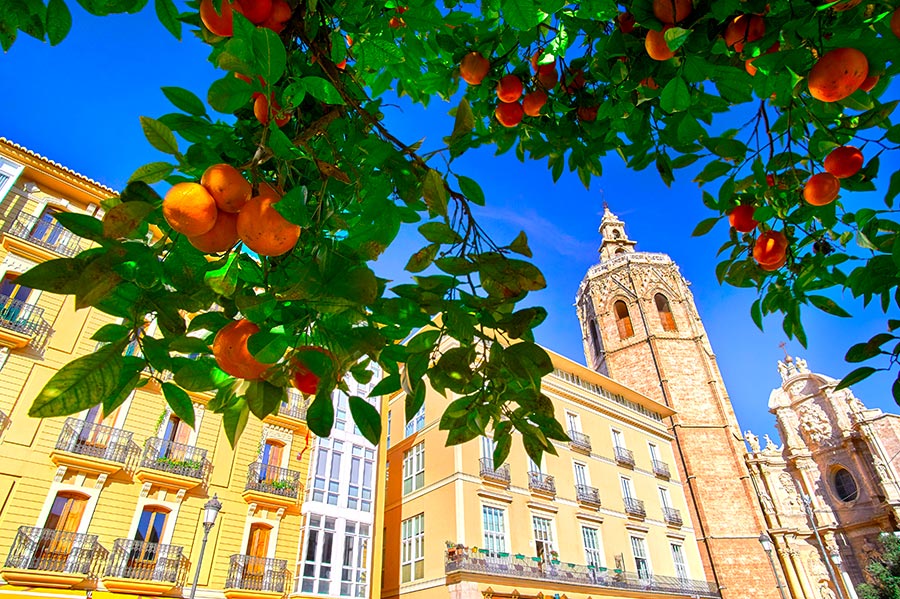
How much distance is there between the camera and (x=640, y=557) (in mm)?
19328

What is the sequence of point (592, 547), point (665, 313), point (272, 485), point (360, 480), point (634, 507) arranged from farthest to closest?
point (665, 313) < point (634, 507) < point (592, 547) < point (360, 480) < point (272, 485)

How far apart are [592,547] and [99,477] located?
16.0 metres

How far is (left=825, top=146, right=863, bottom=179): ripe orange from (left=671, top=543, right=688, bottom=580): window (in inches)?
933

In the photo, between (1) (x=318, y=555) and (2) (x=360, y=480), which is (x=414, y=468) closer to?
(2) (x=360, y=480)

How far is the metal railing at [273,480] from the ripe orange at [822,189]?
1423 centimetres

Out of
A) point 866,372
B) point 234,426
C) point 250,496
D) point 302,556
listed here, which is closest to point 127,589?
point 250,496

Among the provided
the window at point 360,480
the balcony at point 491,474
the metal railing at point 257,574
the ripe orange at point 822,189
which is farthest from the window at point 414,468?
the ripe orange at point 822,189

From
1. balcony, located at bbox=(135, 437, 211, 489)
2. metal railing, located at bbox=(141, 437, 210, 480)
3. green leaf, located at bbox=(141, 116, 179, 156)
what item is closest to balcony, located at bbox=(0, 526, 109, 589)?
balcony, located at bbox=(135, 437, 211, 489)

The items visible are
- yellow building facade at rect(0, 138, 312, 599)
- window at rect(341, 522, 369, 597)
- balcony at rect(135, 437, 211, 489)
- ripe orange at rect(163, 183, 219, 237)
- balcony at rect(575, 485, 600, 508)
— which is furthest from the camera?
balcony at rect(575, 485, 600, 508)

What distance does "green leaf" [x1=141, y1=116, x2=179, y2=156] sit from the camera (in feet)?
3.49

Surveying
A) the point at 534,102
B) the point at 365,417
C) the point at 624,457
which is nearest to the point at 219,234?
the point at 365,417

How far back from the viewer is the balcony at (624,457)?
69.8 ft

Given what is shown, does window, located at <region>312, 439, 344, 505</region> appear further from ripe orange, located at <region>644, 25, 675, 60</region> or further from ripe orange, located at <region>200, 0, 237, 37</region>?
ripe orange, located at <region>644, 25, 675, 60</region>

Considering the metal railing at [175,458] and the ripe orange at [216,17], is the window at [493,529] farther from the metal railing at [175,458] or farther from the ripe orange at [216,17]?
the ripe orange at [216,17]
